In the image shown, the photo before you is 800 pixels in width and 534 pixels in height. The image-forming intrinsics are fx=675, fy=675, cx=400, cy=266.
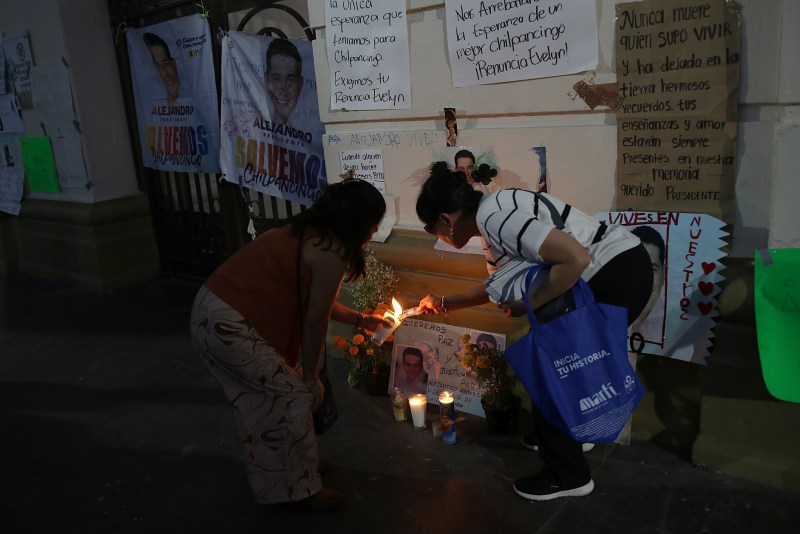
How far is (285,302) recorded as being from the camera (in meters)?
3.00

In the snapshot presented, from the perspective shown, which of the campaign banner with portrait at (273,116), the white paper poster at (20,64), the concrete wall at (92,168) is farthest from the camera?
the white paper poster at (20,64)

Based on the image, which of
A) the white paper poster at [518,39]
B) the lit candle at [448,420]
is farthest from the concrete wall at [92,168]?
the lit candle at [448,420]

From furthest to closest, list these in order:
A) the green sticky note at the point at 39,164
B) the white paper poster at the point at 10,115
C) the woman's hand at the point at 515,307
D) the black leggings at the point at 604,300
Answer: the white paper poster at the point at 10,115, the green sticky note at the point at 39,164, the woman's hand at the point at 515,307, the black leggings at the point at 604,300

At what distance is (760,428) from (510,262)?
1.43m

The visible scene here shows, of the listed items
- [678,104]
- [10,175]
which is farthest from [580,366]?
[10,175]

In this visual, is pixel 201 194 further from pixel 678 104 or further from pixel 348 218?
pixel 678 104

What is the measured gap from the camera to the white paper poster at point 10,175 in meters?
8.34

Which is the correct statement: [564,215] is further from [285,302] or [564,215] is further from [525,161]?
[285,302]

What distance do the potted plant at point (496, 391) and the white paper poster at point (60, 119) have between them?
18.0 feet

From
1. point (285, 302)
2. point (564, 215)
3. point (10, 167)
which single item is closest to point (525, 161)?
point (564, 215)

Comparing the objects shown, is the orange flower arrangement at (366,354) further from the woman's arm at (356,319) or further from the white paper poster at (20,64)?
the white paper poster at (20,64)

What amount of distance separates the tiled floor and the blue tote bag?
53 cm

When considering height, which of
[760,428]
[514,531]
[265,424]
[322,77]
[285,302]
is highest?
[322,77]

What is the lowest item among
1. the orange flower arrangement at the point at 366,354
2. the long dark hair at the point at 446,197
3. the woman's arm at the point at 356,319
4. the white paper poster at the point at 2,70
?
the orange flower arrangement at the point at 366,354
